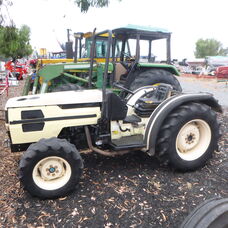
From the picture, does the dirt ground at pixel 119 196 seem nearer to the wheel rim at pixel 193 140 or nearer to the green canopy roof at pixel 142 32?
the wheel rim at pixel 193 140

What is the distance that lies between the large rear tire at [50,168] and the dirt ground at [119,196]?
14cm

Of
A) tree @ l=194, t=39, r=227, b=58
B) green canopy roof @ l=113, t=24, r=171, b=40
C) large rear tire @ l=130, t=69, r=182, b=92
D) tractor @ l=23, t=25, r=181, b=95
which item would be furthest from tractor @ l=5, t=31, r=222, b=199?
tree @ l=194, t=39, r=227, b=58

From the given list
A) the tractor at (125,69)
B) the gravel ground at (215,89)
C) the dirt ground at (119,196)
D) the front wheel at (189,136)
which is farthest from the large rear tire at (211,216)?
the gravel ground at (215,89)

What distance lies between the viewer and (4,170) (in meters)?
3.53

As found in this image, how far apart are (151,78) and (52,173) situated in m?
3.94

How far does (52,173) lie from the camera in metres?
2.86

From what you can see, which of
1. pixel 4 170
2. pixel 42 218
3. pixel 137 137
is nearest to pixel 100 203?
pixel 42 218

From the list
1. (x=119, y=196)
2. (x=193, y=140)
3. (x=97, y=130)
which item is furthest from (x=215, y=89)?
(x=119, y=196)

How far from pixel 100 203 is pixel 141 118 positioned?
137 centimetres

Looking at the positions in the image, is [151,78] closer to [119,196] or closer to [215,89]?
[119,196]

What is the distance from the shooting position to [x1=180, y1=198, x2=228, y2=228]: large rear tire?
61.9 inches

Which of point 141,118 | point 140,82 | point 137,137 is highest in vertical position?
point 140,82

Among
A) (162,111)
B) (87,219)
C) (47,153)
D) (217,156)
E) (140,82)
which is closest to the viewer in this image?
(87,219)

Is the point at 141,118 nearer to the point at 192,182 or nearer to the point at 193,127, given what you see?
the point at 193,127
